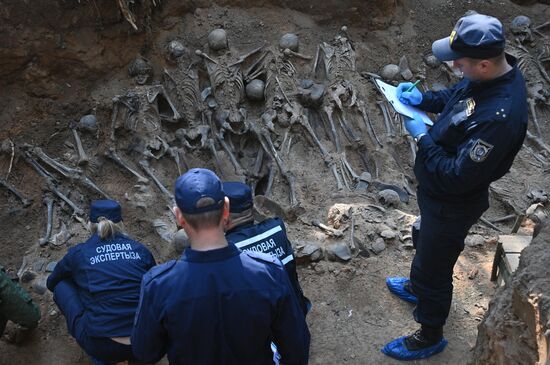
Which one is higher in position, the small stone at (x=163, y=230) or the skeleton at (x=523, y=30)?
the skeleton at (x=523, y=30)

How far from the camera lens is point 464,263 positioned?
4906 mm

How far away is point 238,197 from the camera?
3.19m

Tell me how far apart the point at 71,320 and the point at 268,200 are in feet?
7.25

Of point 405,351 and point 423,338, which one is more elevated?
point 423,338

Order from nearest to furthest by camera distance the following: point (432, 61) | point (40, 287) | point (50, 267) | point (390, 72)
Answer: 1. point (40, 287)
2. point (50, 267)
3. point (390, 72)
4. point (432, 61)

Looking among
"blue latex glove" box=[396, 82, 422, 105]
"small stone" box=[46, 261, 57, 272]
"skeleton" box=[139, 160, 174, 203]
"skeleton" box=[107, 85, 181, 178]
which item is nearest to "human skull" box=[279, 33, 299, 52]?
"skeleton" box=[107, 85, 181, 178]

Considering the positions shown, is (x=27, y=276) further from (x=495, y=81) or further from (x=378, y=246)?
(x=495, y=81)

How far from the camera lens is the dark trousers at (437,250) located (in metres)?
3.30

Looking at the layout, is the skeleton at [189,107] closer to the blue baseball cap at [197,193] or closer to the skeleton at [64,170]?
the skeleton at [64,170]

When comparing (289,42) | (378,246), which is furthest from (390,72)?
(378,246)

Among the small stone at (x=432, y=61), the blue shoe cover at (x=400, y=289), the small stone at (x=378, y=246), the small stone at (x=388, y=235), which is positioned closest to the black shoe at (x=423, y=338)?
the blue shoe cover at (x=400, y=289)

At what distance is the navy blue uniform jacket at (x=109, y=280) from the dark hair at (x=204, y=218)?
5.50 ft

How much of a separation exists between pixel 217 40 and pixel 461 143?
171 inches

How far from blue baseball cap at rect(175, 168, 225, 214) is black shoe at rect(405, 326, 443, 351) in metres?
2.22
